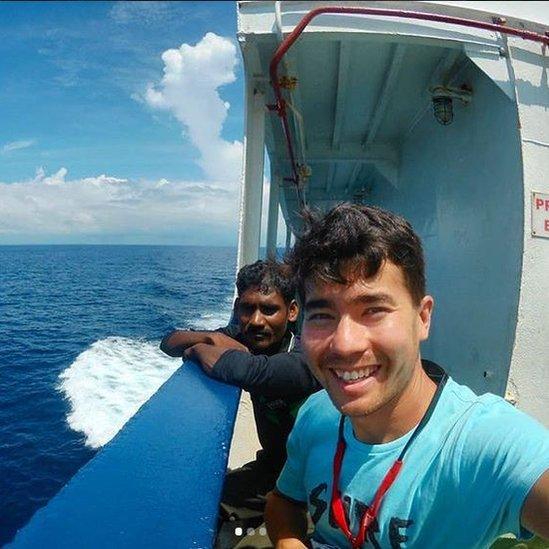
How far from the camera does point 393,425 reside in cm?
131

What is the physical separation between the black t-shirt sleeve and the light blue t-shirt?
Result: 2.25 feet

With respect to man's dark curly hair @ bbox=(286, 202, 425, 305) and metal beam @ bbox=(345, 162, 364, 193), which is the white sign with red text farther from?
metal beam @ bbox=(345, 162, 364, 193)

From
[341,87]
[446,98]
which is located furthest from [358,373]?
[341,87]

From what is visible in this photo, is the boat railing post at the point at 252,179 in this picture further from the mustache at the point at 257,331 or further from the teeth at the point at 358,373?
the teeth at the point at 358,373

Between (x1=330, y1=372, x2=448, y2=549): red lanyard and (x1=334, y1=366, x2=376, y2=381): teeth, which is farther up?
(x1=334, y1=366, x2=376, y2=381): teeth

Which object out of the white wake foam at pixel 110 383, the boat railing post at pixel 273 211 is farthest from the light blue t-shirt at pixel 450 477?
the white wake foam at pixel 110 383

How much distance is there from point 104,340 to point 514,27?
1961cm

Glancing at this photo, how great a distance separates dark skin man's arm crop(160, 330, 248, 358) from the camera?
8.30 ft

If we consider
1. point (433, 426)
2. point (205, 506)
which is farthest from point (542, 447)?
point (205, 506)

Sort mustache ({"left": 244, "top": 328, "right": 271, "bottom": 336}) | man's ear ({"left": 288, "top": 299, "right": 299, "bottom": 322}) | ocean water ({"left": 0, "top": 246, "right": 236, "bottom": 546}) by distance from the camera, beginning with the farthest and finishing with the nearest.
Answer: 1. ocean water ({"left": 0, "top": 246, "right": 236, "bottom": 546})
2. man's ear ({"left": 288, "top": 299, "right": 299, "bottom": 322})
3. mustache ({"left": 244, "top": 328, "right": 271, "bottom": 336})

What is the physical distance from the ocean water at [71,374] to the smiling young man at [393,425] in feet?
17.9

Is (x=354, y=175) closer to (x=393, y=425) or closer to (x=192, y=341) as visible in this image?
(x=192, y=341)

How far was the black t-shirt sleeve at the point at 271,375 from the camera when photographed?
6.95 feet

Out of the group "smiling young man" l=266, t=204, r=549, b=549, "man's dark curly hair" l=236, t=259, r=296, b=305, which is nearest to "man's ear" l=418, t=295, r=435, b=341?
"smiling young man" l=266, t=204, r=549, b=549
